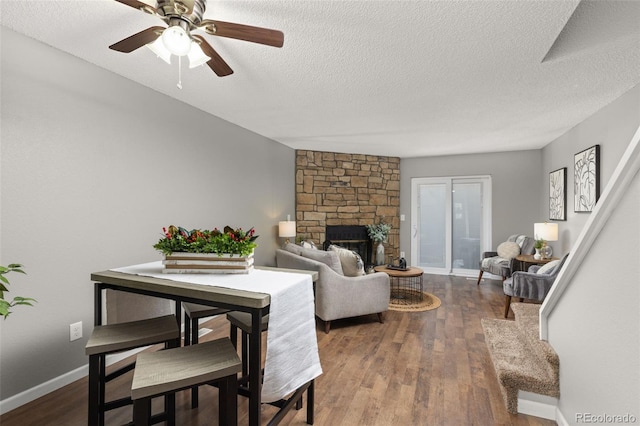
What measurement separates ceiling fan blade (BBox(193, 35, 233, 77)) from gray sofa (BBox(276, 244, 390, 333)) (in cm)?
206

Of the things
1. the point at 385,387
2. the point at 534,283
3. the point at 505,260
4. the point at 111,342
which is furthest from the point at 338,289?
the point at 505,260

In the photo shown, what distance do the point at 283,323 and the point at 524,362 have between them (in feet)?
6.02

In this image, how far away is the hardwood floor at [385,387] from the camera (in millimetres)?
1970

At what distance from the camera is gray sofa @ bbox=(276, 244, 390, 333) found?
10.9 ft

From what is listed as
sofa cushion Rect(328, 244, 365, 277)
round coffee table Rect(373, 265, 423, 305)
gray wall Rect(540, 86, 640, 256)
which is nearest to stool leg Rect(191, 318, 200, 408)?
sofa cushion Rect(328, 244, 365, 277)

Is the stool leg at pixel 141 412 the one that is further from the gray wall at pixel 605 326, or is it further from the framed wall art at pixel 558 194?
the framed wall art at pixel 558 194

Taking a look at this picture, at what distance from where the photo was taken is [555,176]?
4.82 metres

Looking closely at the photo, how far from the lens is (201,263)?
176 centimetres

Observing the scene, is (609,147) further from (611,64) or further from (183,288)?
(183,288)

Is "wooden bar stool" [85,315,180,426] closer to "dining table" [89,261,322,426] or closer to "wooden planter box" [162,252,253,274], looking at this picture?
"dining table" [89,261,322,426]

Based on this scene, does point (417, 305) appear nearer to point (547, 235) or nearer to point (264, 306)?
point (547, 235)

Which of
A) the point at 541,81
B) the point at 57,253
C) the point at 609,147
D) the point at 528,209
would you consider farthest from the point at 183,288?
the point at 528,209

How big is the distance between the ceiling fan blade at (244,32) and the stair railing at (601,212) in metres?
1.51

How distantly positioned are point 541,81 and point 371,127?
6.30ft
